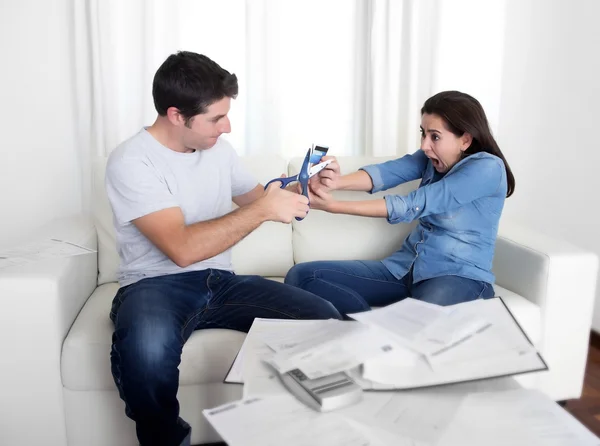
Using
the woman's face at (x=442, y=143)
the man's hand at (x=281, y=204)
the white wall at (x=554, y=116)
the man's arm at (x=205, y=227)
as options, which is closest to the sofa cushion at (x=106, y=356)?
the man's arm at (x=205, y=227)

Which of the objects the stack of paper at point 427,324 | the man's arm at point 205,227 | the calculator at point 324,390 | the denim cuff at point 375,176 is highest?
the denim cuff at point 375,176

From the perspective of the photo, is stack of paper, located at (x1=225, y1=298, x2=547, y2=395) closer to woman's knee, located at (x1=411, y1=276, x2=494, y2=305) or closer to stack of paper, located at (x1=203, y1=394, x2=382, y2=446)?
stack of paper, located at (x1=203, y1=394, x2=382, y2=446)

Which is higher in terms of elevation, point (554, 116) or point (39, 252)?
point (554, 116)

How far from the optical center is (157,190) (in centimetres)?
164

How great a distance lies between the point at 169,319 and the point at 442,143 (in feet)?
3.34

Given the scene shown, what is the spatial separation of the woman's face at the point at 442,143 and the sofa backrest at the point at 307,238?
0.31m

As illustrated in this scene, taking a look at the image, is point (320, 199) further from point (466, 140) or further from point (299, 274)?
point (466, 140)

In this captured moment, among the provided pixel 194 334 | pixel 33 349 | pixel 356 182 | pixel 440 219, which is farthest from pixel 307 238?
pixel 33 349

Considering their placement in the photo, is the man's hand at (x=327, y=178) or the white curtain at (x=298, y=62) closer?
the man's hand at (x=327, y=178)

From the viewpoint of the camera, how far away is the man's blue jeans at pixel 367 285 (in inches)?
73.8

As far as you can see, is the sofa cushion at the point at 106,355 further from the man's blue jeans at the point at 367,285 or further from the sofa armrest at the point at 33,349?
the man's blue jeans at the point at 367,285

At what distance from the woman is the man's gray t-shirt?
1.10ft

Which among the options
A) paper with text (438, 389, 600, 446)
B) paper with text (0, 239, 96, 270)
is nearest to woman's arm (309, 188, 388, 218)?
paper with text (0, 239, 96, 270)

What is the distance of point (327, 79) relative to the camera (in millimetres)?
2801
